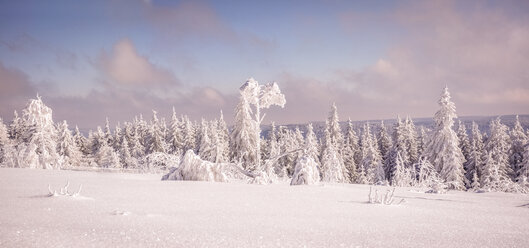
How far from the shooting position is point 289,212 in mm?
5043

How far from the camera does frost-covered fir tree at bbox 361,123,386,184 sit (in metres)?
47.2

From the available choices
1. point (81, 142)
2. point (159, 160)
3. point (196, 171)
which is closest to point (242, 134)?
point (159, 160)

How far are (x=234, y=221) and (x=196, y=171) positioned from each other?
5.61m

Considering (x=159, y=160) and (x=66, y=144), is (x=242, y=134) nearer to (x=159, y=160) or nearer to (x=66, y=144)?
(x=159, y=160)

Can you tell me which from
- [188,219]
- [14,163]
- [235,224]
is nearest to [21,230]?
[188,219]

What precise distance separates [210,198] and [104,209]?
1.96 meters

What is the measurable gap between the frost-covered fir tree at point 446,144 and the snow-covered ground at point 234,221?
32.0m

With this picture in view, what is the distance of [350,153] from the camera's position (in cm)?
5762

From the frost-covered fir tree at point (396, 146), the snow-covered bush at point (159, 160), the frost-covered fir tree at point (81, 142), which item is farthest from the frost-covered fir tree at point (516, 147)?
the frost-covered fir tree at point (81, 142)

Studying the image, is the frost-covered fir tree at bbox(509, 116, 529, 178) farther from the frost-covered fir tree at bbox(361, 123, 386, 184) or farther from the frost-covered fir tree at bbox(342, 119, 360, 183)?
the frost-covered fir tree at bbox(342, 119, 360, 183)

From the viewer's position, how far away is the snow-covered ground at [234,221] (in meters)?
3.24

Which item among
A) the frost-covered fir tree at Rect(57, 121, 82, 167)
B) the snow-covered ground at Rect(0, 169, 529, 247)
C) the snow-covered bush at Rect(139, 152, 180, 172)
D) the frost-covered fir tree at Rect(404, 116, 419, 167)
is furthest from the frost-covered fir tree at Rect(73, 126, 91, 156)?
the snow-covered ground at Rect(0, 169, 529, 247)

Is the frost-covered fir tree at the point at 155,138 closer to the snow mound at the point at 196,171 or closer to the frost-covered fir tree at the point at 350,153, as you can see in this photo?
the frost-covered fir tree at the point at 350,153

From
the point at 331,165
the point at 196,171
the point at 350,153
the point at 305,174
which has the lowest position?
the point at 331,165
